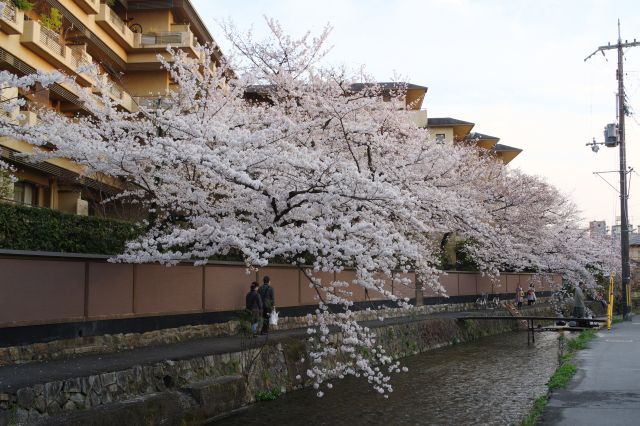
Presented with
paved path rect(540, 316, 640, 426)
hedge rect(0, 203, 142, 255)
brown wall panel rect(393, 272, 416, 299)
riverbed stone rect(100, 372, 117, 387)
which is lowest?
paved path rect(540, 316, 640, 426)

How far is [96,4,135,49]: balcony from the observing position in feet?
96.0

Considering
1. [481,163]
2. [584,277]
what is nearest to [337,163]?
[481,163]

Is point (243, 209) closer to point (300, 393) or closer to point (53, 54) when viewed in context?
point (300, 393)

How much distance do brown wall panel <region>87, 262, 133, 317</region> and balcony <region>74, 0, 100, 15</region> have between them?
60.9 ft

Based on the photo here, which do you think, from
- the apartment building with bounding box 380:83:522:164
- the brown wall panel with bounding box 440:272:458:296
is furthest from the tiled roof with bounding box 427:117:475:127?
the brown wall panel with bounding box 440:272:458:296

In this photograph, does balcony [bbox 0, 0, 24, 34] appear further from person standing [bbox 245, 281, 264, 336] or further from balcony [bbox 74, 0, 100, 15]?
person standing [bbox 245, 281, 264, 336]

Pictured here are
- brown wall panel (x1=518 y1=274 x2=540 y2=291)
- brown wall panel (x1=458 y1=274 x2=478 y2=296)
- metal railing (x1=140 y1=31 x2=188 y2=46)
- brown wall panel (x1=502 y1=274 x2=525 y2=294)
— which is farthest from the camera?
brown wall panel (x1=518 y1=274 x2=540 y2=291)

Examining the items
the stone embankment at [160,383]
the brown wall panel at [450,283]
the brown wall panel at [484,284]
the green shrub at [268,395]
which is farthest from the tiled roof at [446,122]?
the green shrub at [268,395]

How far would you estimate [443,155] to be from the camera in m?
23.3

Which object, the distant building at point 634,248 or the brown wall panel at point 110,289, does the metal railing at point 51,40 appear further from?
the distant building at point 634,248

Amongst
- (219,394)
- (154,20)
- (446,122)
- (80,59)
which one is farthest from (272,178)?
(446,122)

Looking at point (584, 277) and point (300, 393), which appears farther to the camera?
point (584, 277)

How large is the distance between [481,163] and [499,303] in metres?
8.35

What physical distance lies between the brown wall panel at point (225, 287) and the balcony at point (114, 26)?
1779cm
